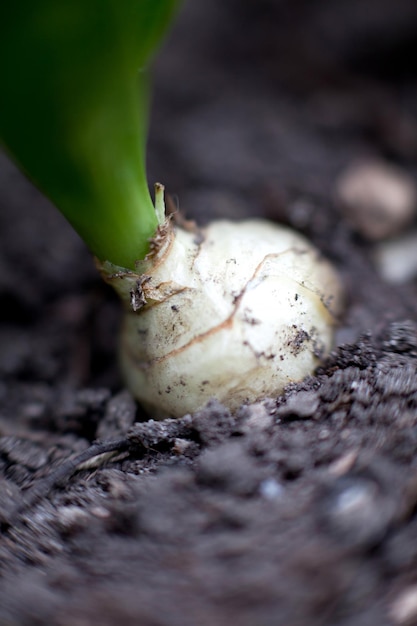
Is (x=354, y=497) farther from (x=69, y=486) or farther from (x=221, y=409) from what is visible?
(x=69, y=486)

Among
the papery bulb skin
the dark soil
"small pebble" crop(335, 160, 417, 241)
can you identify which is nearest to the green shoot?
the papery bulb skin

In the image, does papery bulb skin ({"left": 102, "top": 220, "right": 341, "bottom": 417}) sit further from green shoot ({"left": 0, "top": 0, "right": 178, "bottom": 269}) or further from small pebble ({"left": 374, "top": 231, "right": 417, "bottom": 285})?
small pebble ({"left": 374, "top": 231, "right": 417, "bottom": 285})

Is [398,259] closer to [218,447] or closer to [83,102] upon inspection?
[218,447]

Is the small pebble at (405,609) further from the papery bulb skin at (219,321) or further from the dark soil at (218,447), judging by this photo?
the papery bulb skin at (219,321)

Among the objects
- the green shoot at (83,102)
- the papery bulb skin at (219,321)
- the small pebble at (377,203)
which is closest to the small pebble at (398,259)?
the small pebble at (377,203)

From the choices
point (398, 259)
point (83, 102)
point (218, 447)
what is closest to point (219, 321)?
point (218, 447)
